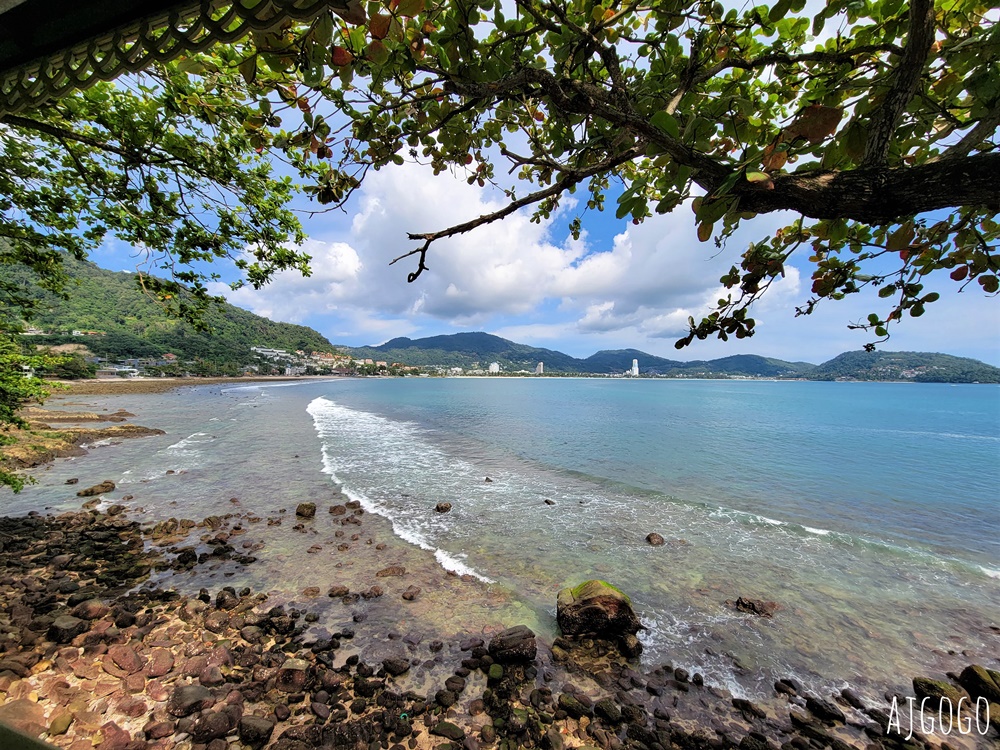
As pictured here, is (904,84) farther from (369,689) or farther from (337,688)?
(337,688)

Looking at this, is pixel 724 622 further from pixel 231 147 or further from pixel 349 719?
pixel 231 147

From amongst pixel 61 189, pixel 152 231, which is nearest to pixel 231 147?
pixel 152 231

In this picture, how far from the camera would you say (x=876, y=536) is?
1131 centimetres

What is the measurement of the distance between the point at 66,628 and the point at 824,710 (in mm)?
9940

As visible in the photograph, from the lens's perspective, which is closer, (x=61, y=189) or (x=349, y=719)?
A: (x=349, y=719)

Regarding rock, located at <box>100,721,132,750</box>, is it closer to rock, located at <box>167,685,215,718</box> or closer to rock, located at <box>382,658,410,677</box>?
rock, located at <box>167,685,215,718</box>

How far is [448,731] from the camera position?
4.02 meters

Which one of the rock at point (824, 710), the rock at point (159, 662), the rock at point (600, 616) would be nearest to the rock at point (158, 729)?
the rock at point (159, 662)

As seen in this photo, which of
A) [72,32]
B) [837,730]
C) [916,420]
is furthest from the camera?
[916,420]

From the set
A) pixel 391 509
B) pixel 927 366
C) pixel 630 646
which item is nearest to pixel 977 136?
pixel 630 646

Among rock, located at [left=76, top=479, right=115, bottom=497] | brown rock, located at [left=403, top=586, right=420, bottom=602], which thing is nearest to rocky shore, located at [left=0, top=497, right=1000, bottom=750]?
brown rock, located at [left=403, top=586, right=420, bottom=602]

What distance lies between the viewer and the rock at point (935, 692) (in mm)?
4906

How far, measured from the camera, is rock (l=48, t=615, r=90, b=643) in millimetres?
4863

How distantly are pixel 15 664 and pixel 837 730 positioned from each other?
9716 millimetres
